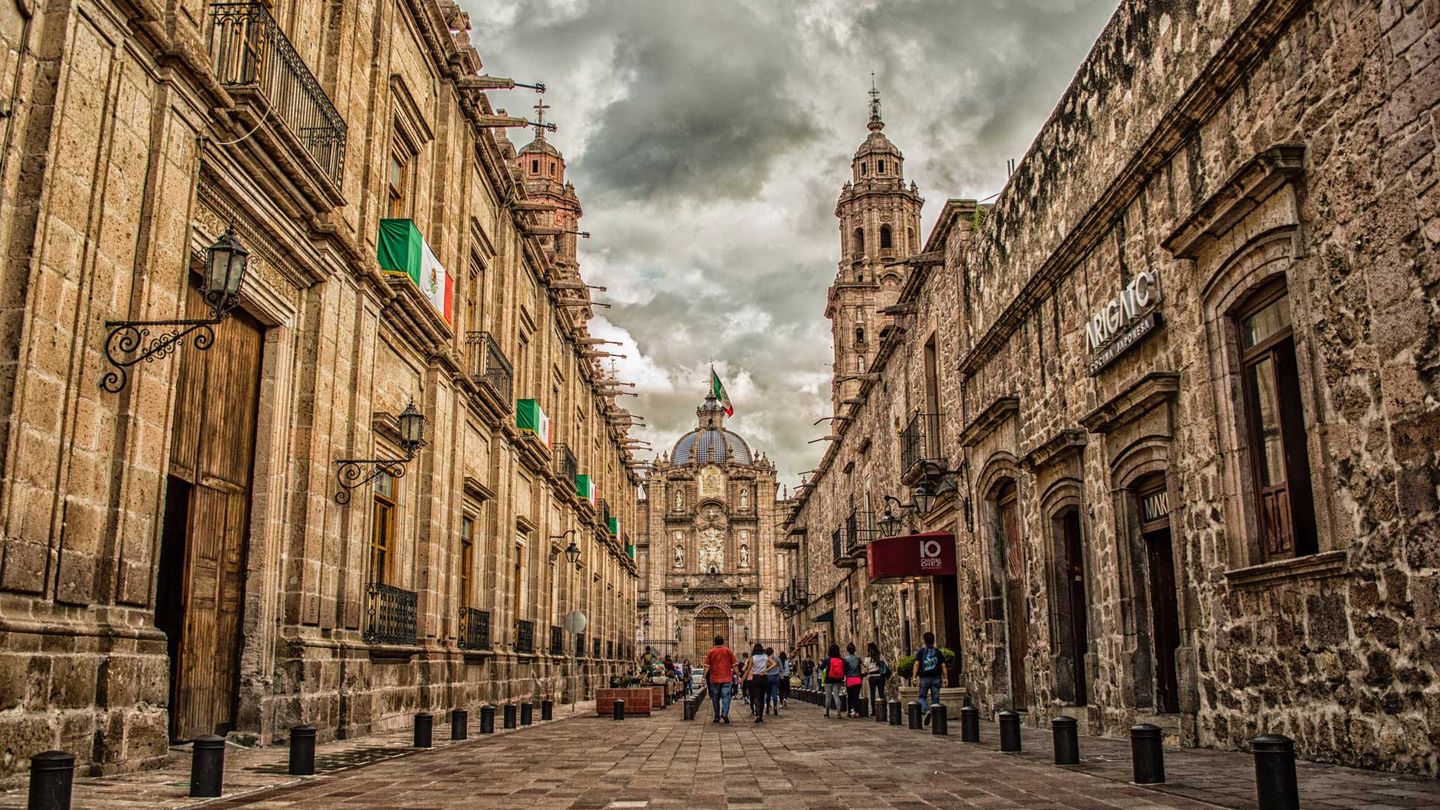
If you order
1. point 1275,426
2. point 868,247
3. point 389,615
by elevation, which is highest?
point 868,247

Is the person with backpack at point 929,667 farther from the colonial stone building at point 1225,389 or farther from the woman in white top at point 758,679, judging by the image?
the woman in white top at point 758,679

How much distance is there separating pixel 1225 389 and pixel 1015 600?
25.7 feet

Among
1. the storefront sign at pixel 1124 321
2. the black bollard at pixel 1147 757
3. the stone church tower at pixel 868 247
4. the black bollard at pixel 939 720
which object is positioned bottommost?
the black bollard at pixel 939 720

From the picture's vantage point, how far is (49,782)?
4953mm

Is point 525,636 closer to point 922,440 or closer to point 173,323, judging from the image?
point 922,440

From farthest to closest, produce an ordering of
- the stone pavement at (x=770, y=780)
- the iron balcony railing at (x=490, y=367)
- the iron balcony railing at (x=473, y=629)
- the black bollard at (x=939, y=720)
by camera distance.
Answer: the iron balcony railing at (x=490, y=367)
the iron balcony railing at (x=473, y=629)
the black bollard at (x=939, y=720)
the stone pavement at (x=770, y=780)

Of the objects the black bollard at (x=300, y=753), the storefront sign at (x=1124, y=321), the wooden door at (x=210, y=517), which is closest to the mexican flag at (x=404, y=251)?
the wooden door at (x=210, y=517)

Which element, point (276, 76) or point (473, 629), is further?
point (473, 629)

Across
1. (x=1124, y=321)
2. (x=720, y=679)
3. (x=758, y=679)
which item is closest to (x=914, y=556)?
(x=758, y=679)

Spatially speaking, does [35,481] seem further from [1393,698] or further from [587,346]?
[587,346]

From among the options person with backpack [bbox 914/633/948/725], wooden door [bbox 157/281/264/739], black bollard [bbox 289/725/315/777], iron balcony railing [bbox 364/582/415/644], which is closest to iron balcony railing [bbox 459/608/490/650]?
iron balcony railing [bbox 364/582/415/644]

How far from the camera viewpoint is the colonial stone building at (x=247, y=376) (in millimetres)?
6773

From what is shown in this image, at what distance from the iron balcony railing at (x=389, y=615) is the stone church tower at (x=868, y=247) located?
41391 millimetres

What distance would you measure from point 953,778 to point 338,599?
7.13 metres
